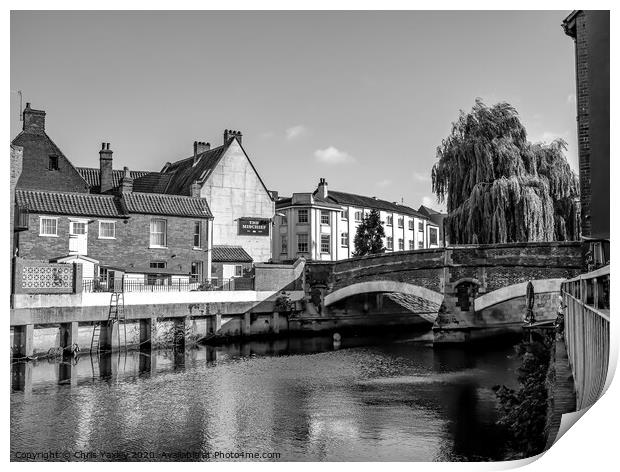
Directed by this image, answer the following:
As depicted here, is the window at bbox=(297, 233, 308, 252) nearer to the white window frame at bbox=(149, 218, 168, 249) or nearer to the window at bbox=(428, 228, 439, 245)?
the window at bbox=(428, 228, 439, 245)

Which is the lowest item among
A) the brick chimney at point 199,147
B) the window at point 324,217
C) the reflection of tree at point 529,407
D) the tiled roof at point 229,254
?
the reflection of tree at point 529,407

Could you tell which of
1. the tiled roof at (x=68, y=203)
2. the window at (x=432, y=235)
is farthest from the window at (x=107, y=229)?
the window at (x=432, y=235)

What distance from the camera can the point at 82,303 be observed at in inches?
780

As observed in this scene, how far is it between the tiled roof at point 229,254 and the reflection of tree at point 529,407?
1784 cm

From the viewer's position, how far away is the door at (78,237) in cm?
2097

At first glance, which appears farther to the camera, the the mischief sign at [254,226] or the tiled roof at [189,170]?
the tiled roof at [189,170]

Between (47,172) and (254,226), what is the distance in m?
10.9

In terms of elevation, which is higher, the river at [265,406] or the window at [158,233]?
the window at [158,233]

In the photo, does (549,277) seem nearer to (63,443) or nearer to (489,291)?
(489,291)

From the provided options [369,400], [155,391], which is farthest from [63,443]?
[369,400]

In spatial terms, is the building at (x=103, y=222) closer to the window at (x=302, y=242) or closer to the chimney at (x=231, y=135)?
the chimney at (x=231, y=135)

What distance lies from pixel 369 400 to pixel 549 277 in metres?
8.72

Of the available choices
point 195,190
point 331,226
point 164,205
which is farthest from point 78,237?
point 331,226

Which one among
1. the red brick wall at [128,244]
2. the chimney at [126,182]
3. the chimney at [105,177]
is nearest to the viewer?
the red brick wall at [128,244]
